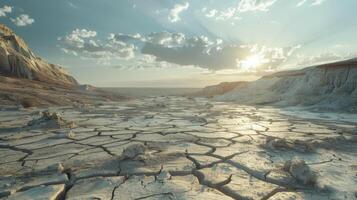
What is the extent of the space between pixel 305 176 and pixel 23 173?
317 cm

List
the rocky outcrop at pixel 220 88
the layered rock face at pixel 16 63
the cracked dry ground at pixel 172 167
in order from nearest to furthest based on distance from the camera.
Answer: the cracked dry ground at pixel 172 167
the layered rock face at pixel 16 63
the rocky outcrop at pixel 220 88

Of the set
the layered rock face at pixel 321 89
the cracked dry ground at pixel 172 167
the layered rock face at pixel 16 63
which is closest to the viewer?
the cracked dry ground at pixel 172 167

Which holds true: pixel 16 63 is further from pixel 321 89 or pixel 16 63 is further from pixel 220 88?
pixel 220 88

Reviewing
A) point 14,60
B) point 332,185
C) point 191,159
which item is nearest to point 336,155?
point 332,185

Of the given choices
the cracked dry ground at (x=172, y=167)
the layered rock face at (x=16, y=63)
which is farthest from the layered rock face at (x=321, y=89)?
the layered rock face at (x=16, y=63)

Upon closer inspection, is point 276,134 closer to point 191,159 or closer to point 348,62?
point 191,159

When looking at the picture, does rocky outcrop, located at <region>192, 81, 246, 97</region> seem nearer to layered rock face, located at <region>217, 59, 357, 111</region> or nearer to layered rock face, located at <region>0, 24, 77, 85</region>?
layered rock face, located at <region>217, 59, 357, 111</region>

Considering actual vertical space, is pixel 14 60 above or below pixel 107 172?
above

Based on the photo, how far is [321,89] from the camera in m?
13.4

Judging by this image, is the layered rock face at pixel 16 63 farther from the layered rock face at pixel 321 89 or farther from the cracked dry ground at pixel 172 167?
the cracked dry ground at pixel 172 167

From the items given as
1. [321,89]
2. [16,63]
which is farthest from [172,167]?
[16,63]

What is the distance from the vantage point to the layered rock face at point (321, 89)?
1127 cm

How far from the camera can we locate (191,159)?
3.55 m

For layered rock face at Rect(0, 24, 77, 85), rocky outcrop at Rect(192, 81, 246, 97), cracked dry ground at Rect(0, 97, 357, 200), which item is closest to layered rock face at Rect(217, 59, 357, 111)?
cracked dry ground at Rect(0, 97, 357, 200)
